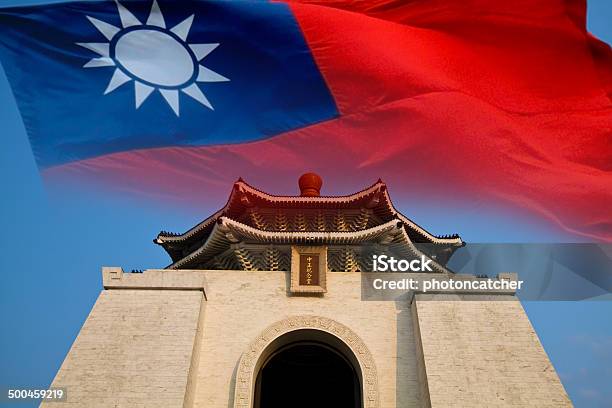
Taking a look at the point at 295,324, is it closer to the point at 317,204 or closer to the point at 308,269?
the point at 308,269

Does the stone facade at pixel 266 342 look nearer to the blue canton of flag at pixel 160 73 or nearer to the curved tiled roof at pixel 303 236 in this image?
the curved tiled roof at pixel 303 236

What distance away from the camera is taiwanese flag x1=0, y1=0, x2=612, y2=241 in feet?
36.8

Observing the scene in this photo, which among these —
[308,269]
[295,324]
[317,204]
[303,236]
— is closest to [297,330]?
[295,324]

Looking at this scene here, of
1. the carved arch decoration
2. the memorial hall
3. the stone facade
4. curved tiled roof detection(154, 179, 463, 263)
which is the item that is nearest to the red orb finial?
the memorial hall

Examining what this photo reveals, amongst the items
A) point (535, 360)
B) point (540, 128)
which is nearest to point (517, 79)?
point (540, 128)

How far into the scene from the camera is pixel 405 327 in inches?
546

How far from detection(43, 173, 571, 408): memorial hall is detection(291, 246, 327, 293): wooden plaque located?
0.10 feet

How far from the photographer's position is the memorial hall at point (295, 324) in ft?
40.0

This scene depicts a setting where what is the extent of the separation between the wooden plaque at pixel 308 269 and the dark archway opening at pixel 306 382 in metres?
4.06

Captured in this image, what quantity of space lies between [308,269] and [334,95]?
5.11 metres

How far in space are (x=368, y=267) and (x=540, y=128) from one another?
6041 mm

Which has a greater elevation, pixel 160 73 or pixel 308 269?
pixel 160 73

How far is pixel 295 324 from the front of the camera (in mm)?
13914

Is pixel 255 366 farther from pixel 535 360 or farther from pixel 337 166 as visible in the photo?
pixel 535 360
